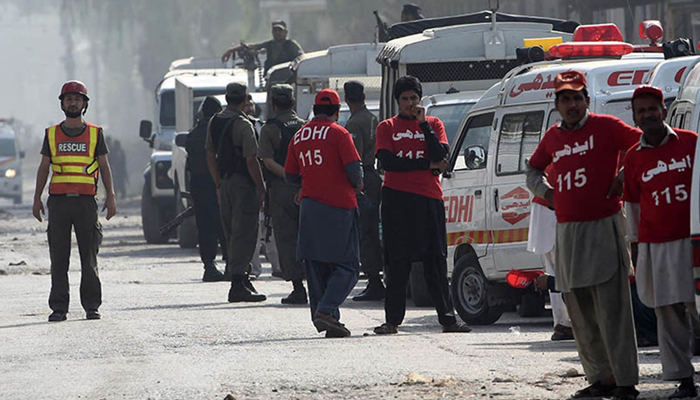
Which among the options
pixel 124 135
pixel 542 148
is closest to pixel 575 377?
pixel 542 148

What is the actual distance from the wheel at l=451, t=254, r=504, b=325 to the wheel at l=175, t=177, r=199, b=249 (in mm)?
13046

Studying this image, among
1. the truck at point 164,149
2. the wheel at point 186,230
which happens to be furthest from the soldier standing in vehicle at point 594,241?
the truck at point 164,149

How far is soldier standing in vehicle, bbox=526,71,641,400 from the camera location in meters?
8.62

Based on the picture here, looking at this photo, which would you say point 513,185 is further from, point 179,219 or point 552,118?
point 179,219

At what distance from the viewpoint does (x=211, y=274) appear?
18688 millimetres

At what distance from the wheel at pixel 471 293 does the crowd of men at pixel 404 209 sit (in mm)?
371

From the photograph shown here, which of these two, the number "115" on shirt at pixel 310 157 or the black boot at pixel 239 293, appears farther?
the black boot at pixel 239 293

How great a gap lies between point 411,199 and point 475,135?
89.7 inches

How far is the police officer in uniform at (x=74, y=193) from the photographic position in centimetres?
1402

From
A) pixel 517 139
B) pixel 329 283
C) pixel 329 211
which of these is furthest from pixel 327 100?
pixel 517 139

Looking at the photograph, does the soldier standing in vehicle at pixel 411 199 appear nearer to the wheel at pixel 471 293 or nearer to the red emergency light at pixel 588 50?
the wheel at pixel 471 293

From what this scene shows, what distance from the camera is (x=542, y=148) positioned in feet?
29.6

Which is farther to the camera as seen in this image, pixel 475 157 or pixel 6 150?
pixel 6 150

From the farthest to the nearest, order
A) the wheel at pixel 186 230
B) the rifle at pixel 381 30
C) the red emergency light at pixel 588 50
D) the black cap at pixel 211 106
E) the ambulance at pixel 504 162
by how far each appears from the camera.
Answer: the wheel at pixel 186 230 → the rifle at pixel 381 30 → the black cap at pixel 211 106 → the red emergency light at pixel 588 50 → the ambulance at pixel 504 162
